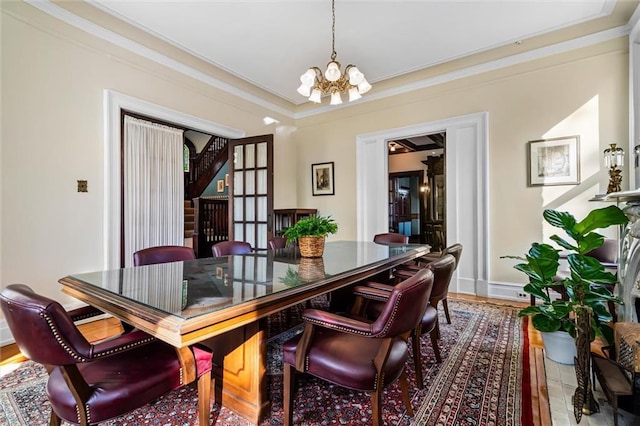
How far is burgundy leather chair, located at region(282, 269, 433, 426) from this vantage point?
47.6 inches

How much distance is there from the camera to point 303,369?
1410 mm

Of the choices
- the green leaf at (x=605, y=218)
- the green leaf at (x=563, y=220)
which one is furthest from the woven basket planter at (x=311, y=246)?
the green leaf at (x=605, y=218)

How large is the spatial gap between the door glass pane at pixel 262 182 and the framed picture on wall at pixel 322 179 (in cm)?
127

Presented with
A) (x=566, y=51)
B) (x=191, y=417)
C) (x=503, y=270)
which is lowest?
(x=191, y=417)

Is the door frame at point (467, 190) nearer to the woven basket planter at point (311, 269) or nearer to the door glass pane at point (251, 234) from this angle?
the door glass pane at point (251, 234)

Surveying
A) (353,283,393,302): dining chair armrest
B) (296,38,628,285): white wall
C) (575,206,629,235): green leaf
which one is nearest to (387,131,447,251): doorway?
(296,38,628,285): white wall

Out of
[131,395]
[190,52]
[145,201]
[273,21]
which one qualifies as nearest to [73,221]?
[145,201]

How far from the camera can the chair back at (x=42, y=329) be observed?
37.9 inches

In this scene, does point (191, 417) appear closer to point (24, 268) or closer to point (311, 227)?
point (311, 227)

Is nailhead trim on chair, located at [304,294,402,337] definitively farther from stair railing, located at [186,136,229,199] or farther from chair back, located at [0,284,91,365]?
stair railing, located at [186,136,229,199]

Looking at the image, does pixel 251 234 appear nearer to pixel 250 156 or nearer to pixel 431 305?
pixel 250 156

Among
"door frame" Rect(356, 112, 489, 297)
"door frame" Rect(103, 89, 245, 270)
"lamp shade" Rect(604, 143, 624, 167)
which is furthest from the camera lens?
"door frame" Rect(356, 112, 489, 297)

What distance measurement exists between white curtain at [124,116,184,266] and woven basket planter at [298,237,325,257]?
2.94 m

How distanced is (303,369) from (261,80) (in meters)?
4.12
